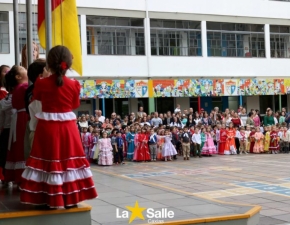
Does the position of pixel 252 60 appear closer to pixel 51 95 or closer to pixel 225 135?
pixel 225 135

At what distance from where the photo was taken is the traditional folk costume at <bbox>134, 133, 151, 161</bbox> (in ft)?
61.9

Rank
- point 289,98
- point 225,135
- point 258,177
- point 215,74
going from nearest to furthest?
1. point 258,177
2. point 225,135
3. point 215,74
4. point 289,98

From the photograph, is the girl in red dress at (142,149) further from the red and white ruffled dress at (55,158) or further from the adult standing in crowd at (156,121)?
the red and white ruffled dress at (55,158)

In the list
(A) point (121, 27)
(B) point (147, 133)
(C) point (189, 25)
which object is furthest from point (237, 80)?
(B) point (147, 133)

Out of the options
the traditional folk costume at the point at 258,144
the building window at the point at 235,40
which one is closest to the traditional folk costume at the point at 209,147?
the traditional folk costume at the point at 258,144

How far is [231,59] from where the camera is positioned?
95.7ft

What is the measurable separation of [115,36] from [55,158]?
71.9ft

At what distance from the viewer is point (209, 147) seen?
67.7 feet

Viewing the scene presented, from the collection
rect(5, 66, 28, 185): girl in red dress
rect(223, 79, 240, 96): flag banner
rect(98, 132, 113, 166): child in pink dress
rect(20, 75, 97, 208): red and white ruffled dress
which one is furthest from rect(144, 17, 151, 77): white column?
rect(20, 75, 97, 208): red and white ruffled dress

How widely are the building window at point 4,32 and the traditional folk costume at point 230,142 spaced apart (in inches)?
436

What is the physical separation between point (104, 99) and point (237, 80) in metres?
8.11

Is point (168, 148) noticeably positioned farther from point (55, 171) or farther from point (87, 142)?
point (55, 171)

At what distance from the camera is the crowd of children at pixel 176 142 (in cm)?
1806

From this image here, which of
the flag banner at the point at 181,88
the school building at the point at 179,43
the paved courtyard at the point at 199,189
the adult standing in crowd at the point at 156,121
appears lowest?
the paved courtyard at the point at 199,189
